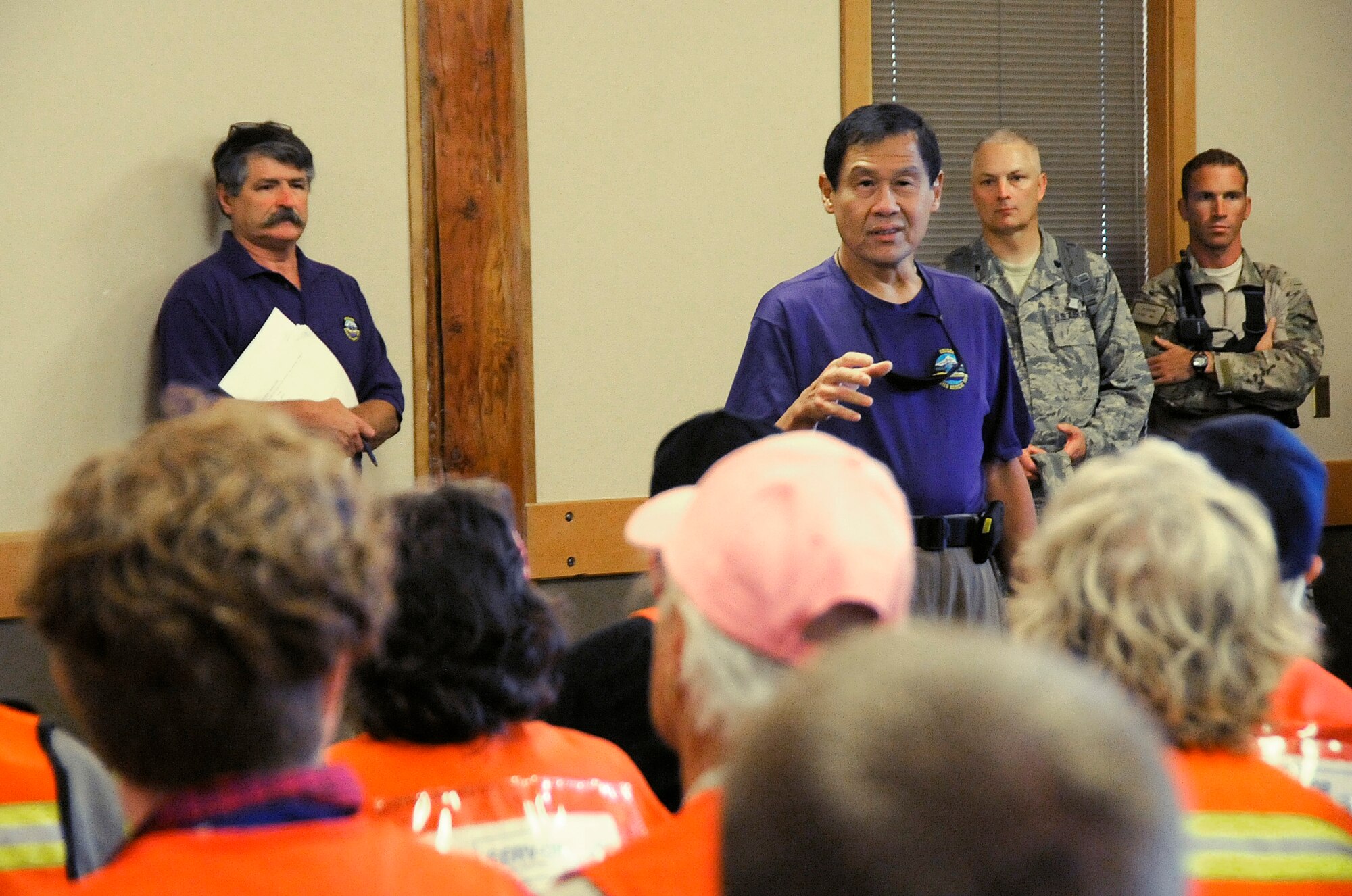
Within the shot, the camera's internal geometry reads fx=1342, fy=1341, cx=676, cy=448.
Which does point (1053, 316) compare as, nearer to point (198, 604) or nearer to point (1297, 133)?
point (1297, 133)

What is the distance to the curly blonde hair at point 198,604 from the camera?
2.73 feet

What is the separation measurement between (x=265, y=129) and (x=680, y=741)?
302cm

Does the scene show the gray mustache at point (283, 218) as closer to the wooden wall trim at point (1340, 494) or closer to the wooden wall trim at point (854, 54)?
the wooden wall trim at point (854, 54)

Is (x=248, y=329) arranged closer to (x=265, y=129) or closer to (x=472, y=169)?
(x=265, y=129)

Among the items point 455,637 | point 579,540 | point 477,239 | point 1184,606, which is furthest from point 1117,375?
point 455,637

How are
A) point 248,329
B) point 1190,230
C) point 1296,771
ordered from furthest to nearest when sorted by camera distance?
Result: point 1190,230 → point 248,329 → point 1296,771

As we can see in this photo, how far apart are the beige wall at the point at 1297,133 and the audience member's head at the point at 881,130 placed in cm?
259

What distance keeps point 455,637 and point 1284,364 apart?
3.92m

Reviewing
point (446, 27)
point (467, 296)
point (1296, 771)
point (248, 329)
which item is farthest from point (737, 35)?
point (1296, 771)

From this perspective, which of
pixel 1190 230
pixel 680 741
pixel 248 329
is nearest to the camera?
pixel 680 741

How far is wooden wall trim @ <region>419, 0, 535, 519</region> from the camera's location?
4117 mm

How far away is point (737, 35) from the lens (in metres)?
4.46

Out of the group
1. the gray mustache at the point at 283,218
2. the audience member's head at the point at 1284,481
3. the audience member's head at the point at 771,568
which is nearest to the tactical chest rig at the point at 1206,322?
the gray mustache at the point at 283,218

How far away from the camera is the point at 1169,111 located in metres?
4.96
